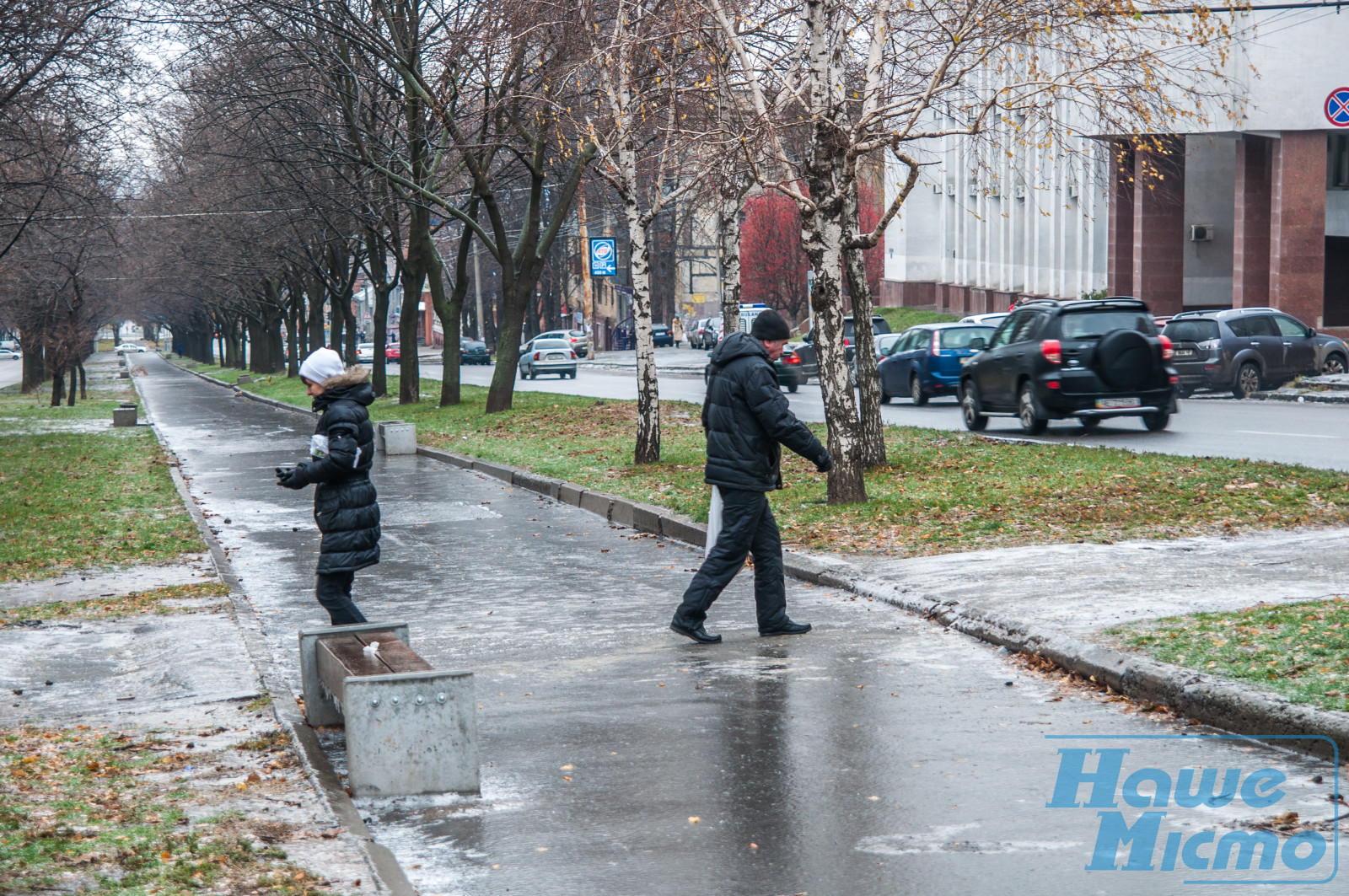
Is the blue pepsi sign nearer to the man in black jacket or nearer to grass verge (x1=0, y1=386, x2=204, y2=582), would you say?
grass verge (x1=0, y1=386, x2=204, y2=582)

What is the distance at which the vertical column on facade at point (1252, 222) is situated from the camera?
42.7 metres

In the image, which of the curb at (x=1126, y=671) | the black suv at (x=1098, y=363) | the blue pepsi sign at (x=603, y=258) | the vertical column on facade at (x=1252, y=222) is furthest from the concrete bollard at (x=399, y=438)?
the vertical column on facade at (x=1252, y=222)

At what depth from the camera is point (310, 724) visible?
21.4 feet

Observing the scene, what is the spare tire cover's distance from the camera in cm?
1911

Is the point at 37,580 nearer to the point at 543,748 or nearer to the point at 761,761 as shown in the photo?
the point at 543,748

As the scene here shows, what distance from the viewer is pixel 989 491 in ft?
43.3

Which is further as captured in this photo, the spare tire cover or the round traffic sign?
the round traffic sign

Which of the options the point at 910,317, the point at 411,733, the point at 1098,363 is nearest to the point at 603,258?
the point at 1098,363

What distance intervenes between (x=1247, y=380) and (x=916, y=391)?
6435 mm

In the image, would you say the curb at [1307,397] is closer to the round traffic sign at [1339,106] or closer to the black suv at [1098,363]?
the black suv at [1098,363]

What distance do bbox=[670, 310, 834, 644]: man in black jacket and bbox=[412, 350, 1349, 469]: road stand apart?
9.26m

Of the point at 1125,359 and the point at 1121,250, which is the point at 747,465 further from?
the point at 1121,250

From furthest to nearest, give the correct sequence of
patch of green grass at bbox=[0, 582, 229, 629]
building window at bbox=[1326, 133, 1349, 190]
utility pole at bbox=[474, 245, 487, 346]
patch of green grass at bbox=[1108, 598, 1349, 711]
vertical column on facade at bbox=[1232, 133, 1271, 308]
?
utility pole at bbox=[474, 245, 487, 346]
building window at bbox=[1326, 133, 1349, 190]
vertical column on facade at bbox=[1232, 133, 1271, 308]
patch of green grass at bbox=[0, 582, 229, 629]
patch of green grass at bbox=[1108, 598, 1349, 711]

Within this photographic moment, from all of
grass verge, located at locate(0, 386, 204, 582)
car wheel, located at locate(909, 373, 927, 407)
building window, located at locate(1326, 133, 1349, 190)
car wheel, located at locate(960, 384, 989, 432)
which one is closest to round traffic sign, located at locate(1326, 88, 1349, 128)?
building window, located at locate(1326, 133, 1349, 190)
